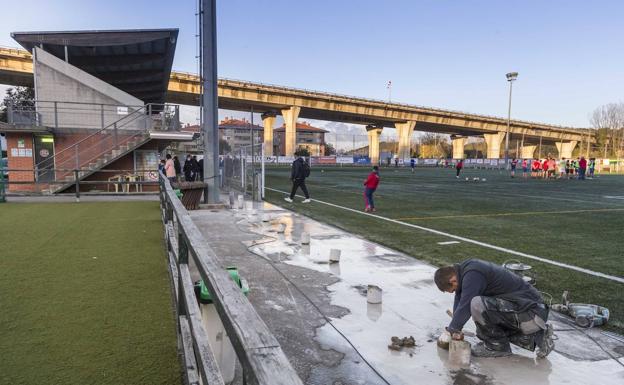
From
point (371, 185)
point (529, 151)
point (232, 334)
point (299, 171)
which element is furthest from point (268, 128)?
point (232, 334)

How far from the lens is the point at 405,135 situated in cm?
7975

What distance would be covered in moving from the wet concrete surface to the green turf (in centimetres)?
111

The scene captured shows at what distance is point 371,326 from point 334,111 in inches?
2689

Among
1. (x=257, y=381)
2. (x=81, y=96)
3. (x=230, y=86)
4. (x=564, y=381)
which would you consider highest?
(x=230, y=86)

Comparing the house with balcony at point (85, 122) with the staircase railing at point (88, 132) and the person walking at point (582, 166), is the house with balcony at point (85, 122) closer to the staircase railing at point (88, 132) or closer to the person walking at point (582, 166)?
the staircase railing at point (88, 132)

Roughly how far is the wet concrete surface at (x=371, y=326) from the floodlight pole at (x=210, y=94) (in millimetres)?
6120

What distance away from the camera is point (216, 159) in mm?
13680

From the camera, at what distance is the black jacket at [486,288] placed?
3.62 metres

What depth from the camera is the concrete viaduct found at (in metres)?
53.3

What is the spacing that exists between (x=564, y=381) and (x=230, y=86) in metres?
59.1

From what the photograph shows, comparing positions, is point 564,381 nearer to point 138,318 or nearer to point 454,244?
point 138,318

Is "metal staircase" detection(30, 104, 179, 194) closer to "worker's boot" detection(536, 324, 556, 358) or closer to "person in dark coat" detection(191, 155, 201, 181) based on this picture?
"person in dark coat" detection(191, 155, 201, 181)

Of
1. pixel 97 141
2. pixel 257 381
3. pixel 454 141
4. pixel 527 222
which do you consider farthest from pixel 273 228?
pixel 454 141

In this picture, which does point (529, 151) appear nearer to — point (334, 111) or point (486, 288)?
point (334, 111)
